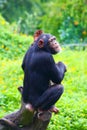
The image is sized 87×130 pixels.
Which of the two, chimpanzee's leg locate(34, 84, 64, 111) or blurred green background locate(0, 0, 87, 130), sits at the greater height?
blurred green background locate(0, 0, 87, 130)

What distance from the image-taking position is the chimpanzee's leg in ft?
19.5

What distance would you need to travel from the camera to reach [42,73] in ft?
19.2

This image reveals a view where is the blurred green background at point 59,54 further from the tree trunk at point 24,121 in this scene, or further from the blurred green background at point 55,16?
the tree trunk at point 24,121

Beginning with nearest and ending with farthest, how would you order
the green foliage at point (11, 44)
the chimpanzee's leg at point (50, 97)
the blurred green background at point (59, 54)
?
1. the chimpanzee's leg at point (50, 97)
2. the blurred green background at point (59, 54)
3. the green foliage at point (11, 44)

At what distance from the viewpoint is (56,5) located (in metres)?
23.7

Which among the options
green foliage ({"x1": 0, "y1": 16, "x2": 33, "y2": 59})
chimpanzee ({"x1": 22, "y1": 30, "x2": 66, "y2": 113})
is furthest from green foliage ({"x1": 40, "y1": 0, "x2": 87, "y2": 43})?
chimpanzee ({"x1": 22, "y1": 30, "x2": 66, "y2": 113})

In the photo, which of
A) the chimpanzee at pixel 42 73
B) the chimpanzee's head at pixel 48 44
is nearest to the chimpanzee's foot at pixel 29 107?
the chimpanzee at pixel 42 73

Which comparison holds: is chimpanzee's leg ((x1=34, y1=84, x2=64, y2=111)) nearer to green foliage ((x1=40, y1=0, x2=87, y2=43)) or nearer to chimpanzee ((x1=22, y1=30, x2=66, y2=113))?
chimpanzee ((x1=22, y1=30, x2=66, y2=113))

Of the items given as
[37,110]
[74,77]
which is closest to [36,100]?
[37,110]

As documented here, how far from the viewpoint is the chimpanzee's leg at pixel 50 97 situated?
595 centimetres

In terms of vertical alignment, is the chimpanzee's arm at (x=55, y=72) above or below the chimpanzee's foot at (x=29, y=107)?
above

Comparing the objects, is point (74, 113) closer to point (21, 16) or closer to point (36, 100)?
point (36, 100)

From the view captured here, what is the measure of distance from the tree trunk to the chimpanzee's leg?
0.17 metres

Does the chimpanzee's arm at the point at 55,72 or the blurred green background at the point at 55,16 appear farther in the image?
the blurred green background at the point at 55,16
